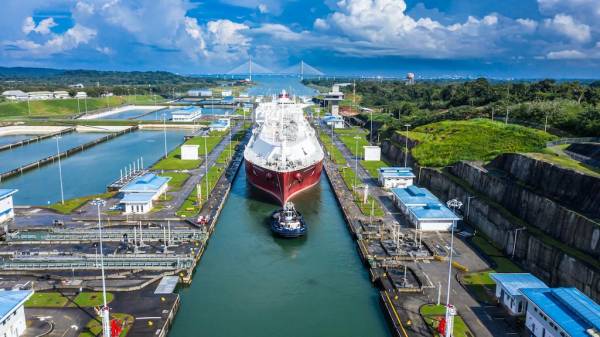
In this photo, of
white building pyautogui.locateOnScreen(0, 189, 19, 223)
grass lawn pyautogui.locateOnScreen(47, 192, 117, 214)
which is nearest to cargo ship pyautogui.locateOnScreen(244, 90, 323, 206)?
grass lawn pyautogui.locateOnScreen(47, 192, 117, 214)

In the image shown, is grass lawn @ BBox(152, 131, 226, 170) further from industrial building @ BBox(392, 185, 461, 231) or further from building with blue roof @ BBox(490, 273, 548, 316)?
building with blue roof @ BBox(490, 273, 548, 316)

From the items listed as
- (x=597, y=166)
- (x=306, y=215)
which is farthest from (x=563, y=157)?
(x=306, y=215)

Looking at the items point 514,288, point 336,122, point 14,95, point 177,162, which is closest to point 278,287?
point 514,288

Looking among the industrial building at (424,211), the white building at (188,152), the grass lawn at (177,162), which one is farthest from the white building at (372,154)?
the white building at (188,152)

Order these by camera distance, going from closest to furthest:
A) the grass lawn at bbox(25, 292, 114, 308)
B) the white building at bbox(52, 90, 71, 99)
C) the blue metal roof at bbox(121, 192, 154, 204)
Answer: the grass lawn at bbox(25, 292, 114, 308), the blue metal roof at bbox(121, 192, 154, 204), the white building at bbox(52, 90, 71, 99)

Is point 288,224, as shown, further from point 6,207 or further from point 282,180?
point 6,207

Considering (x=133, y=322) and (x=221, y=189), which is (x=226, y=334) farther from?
(x=221, y=189)
